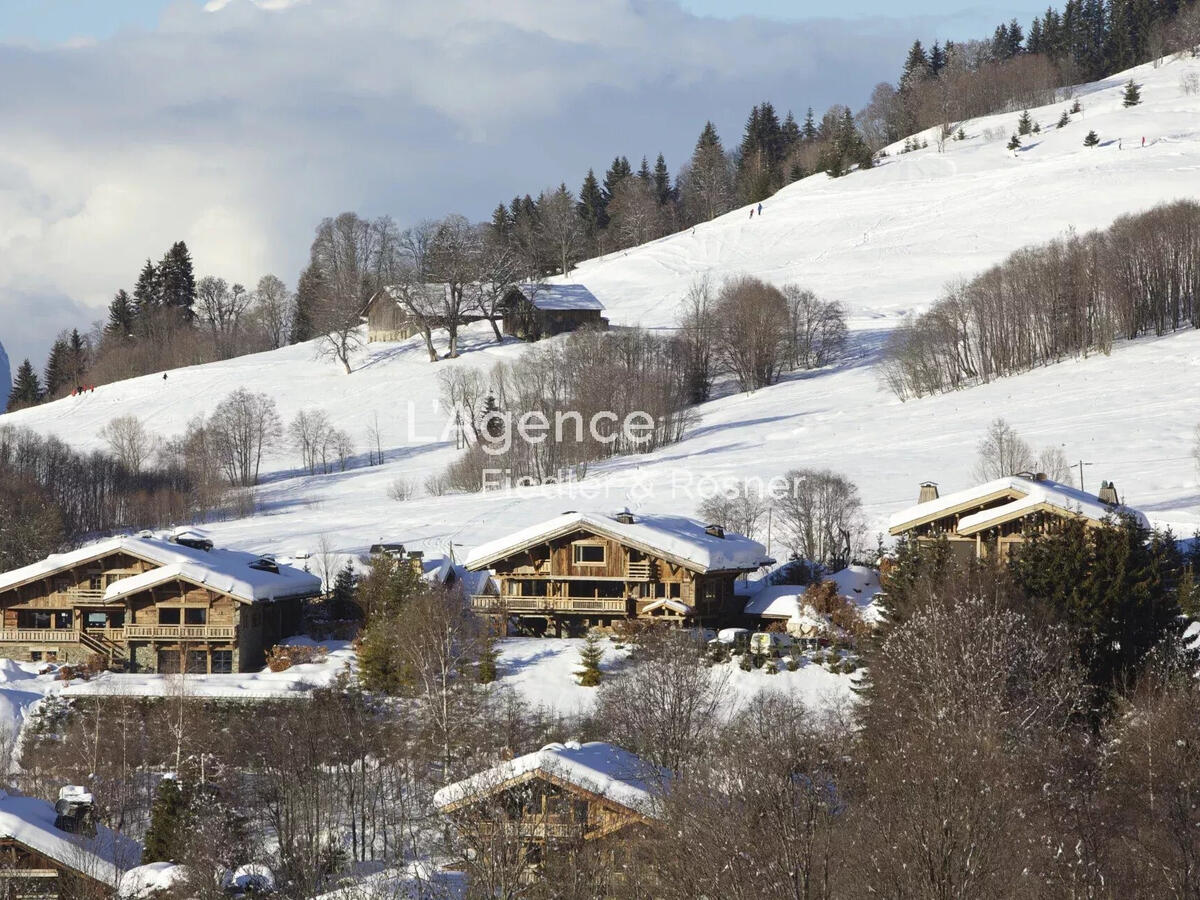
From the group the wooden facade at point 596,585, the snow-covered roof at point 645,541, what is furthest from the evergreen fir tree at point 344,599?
the wooden facade at point 596,585

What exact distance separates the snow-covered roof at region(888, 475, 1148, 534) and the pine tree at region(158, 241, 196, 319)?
99.2 m

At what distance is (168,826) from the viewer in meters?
29.6

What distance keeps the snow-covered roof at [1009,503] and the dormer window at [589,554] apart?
9228 mm

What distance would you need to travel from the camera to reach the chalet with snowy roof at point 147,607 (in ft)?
150

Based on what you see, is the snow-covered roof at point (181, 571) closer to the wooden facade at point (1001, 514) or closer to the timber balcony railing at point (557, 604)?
the timber balcony railing at point (557, 604)

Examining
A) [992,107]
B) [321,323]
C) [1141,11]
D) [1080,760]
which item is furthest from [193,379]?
[1141,11]

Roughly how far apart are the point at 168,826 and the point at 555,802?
29.8 feet

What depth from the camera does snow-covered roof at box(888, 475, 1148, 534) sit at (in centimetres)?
4331

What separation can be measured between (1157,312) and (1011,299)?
8.46 m

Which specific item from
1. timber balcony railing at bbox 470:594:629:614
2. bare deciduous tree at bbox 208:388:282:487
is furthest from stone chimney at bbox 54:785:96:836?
bare deciduous tree at bbox 208:388:282:487

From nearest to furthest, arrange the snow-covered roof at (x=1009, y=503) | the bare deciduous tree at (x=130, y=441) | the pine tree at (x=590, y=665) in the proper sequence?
the pine tree at (x=590, y=665), the snow-covered roof at (x=1009, y=503), the bare deciduous tree at (x=130, y=441)

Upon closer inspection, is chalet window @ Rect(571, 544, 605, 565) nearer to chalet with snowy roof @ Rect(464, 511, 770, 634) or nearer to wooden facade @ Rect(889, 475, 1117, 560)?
chalet with snowy roof @ Rect(464, 511, 770, 634)

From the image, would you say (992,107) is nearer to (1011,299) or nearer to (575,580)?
(1011,299)

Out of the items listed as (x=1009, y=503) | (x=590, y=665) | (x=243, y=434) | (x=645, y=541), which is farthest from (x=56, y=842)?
(x=243, y=434)
